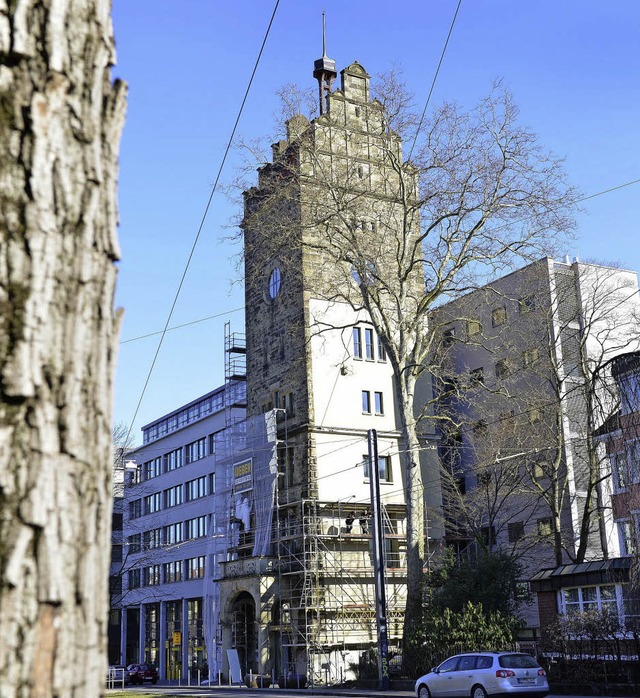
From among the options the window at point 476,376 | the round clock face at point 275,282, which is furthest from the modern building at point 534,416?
the round clock face at point 275,282

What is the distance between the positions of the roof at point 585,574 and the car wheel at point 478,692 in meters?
7.13

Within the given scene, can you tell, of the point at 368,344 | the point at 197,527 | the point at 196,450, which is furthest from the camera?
the point at 196,450

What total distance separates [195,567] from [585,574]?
124ft

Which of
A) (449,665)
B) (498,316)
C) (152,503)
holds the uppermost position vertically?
(498,316)

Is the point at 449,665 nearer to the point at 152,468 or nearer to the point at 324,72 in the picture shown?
the point at 324,72

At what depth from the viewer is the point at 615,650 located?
1000 inches

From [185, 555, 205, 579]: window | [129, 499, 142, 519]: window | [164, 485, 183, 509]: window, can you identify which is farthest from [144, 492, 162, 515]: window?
[185, 555, 205, 579]: window

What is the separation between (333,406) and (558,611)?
62.6 ft

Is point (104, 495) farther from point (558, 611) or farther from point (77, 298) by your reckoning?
point (558, 611)

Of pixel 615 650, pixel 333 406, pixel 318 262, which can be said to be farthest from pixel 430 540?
A: pixel 615 650

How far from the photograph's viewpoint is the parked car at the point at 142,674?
185 ft

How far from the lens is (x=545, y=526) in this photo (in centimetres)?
5097

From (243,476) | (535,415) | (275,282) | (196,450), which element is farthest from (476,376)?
(196,450)

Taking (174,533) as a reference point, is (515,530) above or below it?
below
